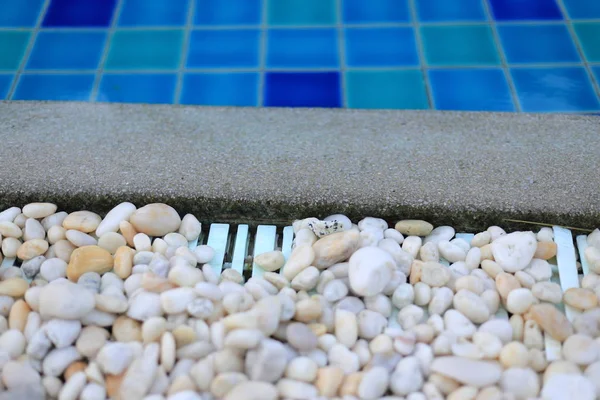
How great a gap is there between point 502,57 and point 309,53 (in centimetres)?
68

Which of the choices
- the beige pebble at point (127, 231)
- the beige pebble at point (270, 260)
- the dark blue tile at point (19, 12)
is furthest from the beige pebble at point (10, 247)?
the dark blue tile at point (19, 12)

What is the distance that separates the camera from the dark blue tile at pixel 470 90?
193cm

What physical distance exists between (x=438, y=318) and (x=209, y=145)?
29.4 inches

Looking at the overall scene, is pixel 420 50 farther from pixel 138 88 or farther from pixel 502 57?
pixel 138 88

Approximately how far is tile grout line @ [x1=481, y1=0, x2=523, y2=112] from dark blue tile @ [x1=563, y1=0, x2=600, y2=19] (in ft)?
1.01

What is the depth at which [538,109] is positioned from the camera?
190 cm

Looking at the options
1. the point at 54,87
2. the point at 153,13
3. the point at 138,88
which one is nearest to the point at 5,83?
the point at 54,87

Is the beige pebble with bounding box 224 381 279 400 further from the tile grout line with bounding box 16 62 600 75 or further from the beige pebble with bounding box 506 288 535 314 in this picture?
the tile grout line with bounding box 16 62 600 75

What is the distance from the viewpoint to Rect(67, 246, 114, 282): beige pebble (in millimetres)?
1237

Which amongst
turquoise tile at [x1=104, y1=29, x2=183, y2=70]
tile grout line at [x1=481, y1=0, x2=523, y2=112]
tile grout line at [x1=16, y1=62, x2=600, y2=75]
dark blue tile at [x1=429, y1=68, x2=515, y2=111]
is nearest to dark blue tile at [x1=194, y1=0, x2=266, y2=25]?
turquoise tile at [x1=104, y1=29, x2=183, y2=70]

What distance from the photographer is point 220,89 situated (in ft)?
6.62

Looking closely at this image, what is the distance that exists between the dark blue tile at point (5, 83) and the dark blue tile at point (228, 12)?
0.69 meters

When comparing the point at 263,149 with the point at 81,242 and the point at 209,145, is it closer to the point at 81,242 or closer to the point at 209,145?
the point at 209,145

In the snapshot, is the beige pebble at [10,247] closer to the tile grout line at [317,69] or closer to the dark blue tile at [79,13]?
the tile grout line at [317,69]
